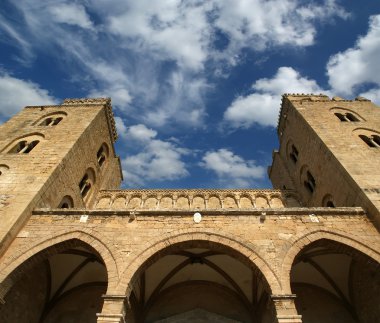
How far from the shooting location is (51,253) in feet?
28.5

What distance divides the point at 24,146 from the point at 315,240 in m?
13.2

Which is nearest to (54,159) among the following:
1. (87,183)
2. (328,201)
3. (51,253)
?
(87,183)

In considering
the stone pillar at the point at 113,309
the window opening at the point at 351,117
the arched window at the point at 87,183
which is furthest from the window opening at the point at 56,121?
the window opening at the point at 351,117

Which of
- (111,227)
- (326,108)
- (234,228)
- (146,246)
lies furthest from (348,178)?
(111,227)

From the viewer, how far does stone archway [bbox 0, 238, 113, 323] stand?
10102 millimetres

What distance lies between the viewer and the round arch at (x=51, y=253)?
7.77m

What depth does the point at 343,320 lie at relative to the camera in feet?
34.2

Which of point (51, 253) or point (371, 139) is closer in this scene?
point (51, 253)

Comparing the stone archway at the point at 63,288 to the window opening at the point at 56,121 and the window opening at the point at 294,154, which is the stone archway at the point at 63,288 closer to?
the window opening at the point at 56,121

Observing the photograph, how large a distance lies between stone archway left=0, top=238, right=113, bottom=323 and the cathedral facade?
39 millimetres

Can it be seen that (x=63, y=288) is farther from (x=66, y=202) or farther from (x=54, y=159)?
(x=54, y=159)

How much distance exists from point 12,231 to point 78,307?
4393 mm

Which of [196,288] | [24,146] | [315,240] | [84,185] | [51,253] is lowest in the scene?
[51,253]

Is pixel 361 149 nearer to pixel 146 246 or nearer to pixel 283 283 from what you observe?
pixel 283 283
